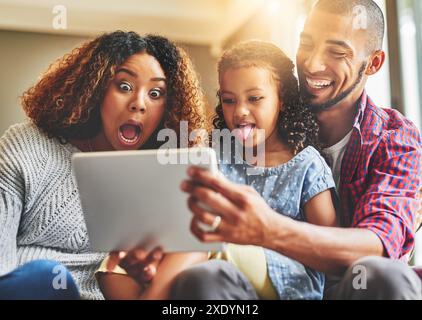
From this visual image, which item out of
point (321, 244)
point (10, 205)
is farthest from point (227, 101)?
point (10, 205)

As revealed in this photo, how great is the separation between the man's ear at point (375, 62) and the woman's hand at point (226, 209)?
448 mm

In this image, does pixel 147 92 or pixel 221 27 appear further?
pixel 221 27

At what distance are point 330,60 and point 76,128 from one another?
0.58m

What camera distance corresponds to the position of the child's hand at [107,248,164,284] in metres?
1.10

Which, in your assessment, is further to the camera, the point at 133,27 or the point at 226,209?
the point at 133,27

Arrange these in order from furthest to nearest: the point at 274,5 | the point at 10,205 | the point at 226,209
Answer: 1. the point at 274,5
2. the point at 10,205
3. the point at 226,209

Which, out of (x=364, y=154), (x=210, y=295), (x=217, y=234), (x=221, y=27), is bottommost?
(x=210, y=295)

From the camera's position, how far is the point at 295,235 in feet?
3.65

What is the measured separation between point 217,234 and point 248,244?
8cm

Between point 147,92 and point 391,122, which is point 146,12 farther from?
point 391,122

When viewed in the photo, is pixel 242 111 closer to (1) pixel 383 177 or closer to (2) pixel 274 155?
(2) pixel 274 155

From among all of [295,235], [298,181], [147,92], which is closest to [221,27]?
[147,92]

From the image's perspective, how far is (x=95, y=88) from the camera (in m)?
1.25

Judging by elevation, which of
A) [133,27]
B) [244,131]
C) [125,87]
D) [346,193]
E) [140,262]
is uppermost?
[133,27]
